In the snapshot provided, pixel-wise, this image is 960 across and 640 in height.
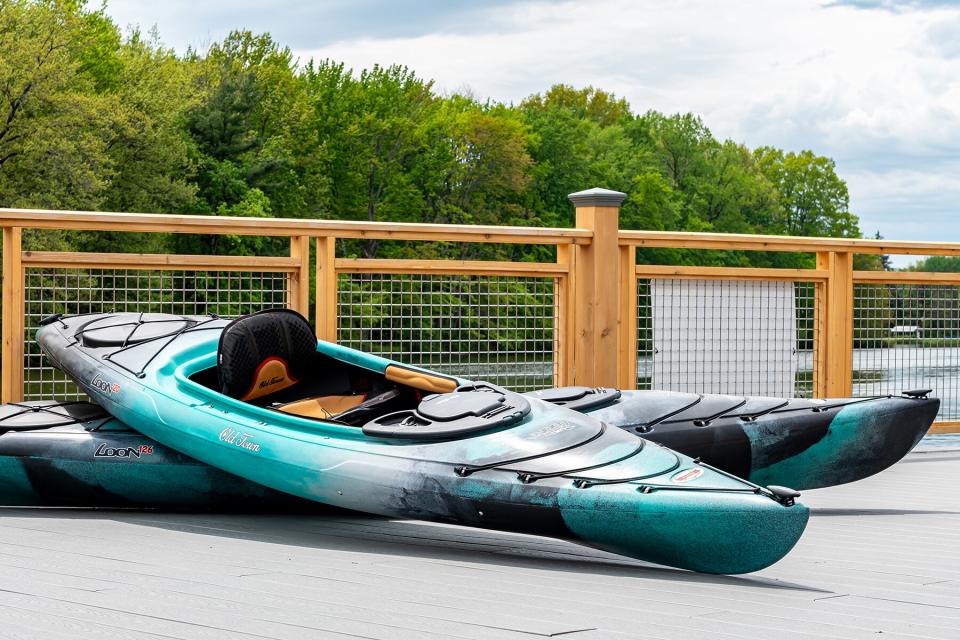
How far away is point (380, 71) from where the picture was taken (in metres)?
48.5

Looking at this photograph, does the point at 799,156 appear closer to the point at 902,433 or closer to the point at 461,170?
the point at 461,170

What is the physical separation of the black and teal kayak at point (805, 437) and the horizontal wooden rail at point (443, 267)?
1.80m

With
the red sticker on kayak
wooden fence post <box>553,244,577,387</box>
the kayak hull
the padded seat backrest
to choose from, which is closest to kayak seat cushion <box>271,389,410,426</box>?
the padded seat backrest

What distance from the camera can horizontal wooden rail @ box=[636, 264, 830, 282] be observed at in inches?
294

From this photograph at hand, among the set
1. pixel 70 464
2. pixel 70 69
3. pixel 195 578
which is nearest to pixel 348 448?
pixel 195 578

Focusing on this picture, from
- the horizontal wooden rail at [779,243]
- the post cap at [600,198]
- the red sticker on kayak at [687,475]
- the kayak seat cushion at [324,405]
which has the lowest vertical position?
the red sticker on kayak at [687,475]

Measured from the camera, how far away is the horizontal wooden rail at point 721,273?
7473 mm

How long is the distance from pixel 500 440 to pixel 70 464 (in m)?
2.09

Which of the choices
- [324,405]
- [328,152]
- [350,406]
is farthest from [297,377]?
[328,152]

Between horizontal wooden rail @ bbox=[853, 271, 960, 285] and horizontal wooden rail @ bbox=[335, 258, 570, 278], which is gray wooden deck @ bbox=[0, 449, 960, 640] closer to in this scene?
horizontal wooden rail @ bbox=[335, 258, 570, 278]

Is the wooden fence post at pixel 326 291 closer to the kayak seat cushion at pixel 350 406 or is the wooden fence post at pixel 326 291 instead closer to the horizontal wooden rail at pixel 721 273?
the kayak seat cushion at pixel 350 406

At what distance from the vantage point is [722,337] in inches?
299

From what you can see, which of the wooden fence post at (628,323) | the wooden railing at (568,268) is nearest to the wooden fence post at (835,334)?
the wooden railing at (568,268)

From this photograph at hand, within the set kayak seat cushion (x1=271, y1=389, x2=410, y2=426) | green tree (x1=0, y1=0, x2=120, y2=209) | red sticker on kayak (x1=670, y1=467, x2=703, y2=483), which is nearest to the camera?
red sticker on kayak (x1=670, y1=467, x2=703, y2=483)
